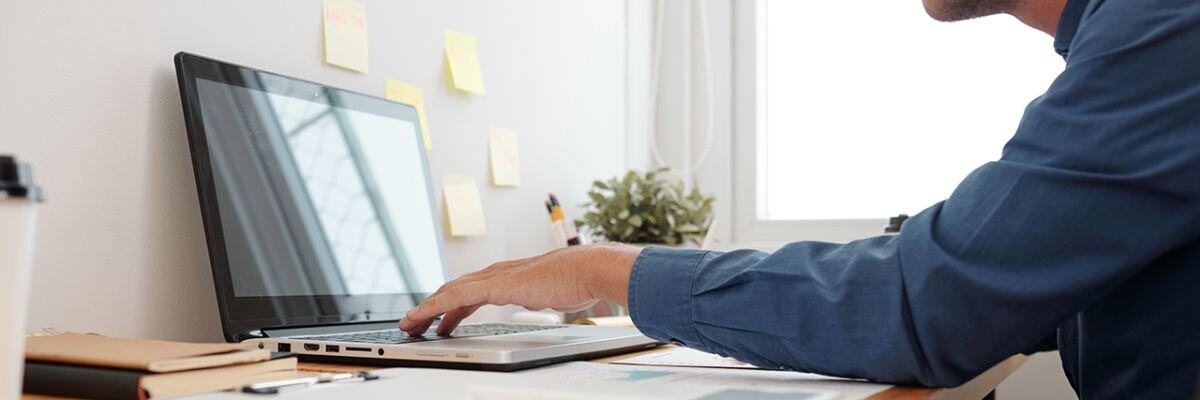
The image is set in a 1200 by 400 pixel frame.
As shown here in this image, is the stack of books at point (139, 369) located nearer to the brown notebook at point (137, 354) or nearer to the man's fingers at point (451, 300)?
the brown notebook at point (137, 354)

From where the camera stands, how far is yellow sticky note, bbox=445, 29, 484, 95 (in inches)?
56.2

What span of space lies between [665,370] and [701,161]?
1249 mm

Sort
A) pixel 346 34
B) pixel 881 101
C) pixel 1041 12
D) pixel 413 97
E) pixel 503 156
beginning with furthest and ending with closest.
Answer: pixel 881 101, pixel 503 156, pixel 413 97, pixel 346 34, pixel 1041 12

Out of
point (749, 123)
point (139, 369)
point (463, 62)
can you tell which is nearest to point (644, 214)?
point (463, 62)

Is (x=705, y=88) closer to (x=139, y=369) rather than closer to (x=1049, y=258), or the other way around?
(x=1049, y=258)

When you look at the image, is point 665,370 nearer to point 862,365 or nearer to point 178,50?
point 862,365

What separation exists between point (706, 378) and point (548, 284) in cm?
17

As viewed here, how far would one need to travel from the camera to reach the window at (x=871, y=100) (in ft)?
6.25

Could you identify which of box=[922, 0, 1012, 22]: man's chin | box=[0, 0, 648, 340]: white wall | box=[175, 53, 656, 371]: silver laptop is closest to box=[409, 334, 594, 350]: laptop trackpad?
box=[175, 53, 656, 371]: silver laptop

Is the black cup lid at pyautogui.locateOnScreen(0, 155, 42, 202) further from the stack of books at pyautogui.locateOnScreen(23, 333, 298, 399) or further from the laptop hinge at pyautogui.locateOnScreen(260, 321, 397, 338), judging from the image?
the laptop hinge at pyautogui.locateOnScreen(260, 321, 397, 338)

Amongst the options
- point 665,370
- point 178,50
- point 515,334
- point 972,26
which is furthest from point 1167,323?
point 972,26

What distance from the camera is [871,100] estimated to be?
2025mm

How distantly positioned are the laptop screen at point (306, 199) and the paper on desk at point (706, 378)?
309 mm

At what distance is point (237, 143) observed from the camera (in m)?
1.01
